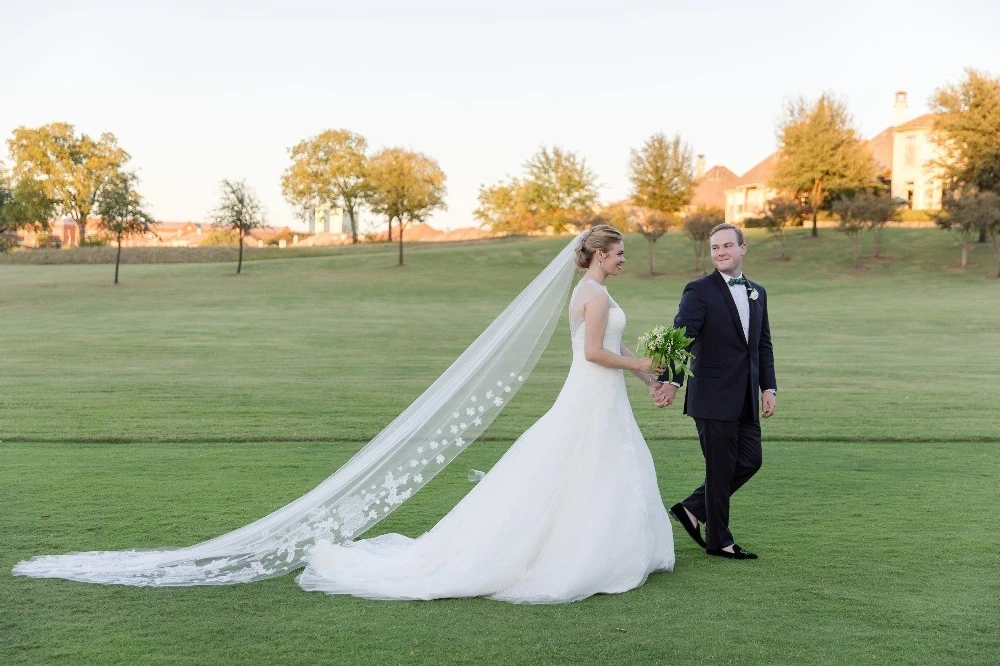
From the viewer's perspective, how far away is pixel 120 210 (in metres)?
58.7

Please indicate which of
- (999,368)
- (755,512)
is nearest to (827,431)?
(755,512)

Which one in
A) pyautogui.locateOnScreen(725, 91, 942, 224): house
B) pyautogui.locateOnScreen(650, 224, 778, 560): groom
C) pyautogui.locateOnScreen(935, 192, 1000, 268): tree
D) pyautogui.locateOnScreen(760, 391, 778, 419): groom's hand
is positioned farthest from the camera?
pyautogui.locateOnScreen(725, 91, 942, 224): house

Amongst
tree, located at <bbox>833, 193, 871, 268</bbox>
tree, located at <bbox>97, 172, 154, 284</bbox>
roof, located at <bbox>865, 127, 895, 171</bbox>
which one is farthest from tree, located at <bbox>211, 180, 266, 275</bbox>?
roof, located at <bbox>865, 127, 895, 171</bbox>

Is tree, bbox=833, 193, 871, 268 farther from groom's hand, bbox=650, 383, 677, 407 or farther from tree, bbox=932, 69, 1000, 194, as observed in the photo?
groom's hand, bbox=650, 383, 677, 407

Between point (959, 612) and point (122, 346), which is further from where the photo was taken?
point (122, 346)

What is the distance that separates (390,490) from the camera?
6875mm

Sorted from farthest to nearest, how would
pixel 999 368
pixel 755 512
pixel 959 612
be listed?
pixel 999 368 → pixel 755 512 → pixel 959 612

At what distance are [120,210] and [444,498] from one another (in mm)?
54716

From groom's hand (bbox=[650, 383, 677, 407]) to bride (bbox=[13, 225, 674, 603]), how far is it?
178 mm

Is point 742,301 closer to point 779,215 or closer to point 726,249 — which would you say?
point 726,249

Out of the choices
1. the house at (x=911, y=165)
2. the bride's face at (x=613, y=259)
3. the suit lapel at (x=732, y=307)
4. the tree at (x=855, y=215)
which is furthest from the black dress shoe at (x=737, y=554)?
A: the house at (x=911, y=165)

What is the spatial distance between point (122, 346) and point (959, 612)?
23.0 metres

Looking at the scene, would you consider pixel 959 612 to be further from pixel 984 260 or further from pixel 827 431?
pixel 984 260

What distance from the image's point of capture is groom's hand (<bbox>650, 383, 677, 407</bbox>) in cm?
686
